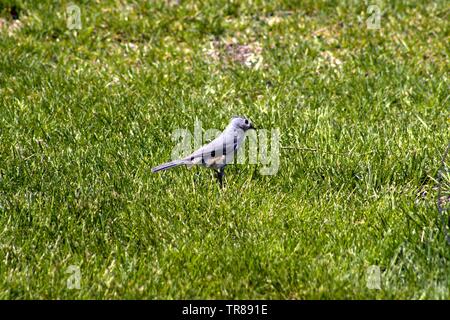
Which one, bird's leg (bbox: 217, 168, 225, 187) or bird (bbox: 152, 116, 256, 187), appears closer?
bird (bbox: 152, 116, 256, 187)

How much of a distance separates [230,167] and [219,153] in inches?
18.1

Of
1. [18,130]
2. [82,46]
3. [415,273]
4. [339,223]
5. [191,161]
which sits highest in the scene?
[82,46]

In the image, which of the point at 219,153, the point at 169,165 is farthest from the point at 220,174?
the point at 169,165

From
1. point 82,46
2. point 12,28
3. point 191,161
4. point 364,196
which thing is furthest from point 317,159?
point 12,28

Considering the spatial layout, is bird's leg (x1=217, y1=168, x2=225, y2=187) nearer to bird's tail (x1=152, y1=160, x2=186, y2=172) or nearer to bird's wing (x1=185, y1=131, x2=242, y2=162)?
bird's wing (x1=185, y1=131, x2=242, y2=162)

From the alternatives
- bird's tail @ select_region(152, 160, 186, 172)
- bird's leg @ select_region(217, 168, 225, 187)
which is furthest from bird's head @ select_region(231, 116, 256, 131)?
bird's tail @ select_region(152, 160, 186, 172)

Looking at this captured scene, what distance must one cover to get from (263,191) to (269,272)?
1076 mm

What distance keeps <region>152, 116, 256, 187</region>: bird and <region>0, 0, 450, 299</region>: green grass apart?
0.16m

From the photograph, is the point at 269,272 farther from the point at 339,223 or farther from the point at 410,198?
the point at 410,198

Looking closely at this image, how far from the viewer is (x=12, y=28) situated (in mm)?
8805

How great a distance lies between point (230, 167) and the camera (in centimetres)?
595

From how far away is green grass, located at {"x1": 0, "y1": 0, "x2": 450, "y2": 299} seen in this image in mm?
4598

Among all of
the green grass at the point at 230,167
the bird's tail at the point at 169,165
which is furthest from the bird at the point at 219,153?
the green grass at the point at 230,167

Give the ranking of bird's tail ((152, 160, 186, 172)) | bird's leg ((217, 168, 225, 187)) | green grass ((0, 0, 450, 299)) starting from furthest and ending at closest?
bird's leg ((217, 168, 225, 187)), bird's tail ((152, 160, 186, 172)), green grass ((0, 0, 450, 299))
